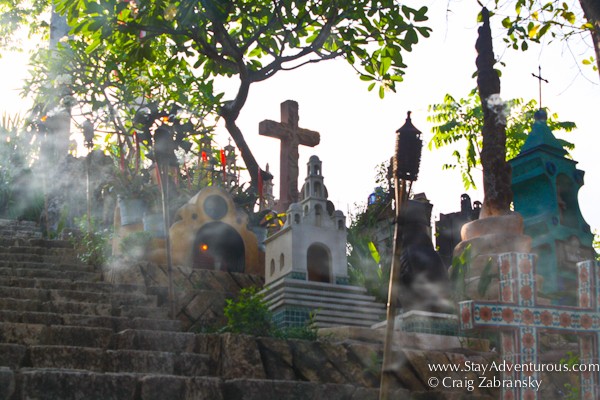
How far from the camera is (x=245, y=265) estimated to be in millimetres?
12734

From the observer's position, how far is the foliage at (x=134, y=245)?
11602 millimetres

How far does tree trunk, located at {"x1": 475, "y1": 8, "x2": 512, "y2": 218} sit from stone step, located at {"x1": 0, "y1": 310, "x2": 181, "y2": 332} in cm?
545

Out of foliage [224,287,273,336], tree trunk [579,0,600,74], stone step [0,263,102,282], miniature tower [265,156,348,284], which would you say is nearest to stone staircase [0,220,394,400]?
stone step [0,263,102,282]

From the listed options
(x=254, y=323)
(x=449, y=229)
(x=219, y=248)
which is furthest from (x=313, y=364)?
(x=449, y=229)

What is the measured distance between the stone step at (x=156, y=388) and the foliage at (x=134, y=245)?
5.42m

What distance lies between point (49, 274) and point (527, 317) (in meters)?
6.86

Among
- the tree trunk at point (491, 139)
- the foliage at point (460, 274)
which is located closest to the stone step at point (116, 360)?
the foliage at point (460, 274)

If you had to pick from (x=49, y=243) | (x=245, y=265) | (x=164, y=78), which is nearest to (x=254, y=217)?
(x=245, y=265)

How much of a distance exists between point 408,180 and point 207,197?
22.3ft

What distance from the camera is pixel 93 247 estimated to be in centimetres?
1250

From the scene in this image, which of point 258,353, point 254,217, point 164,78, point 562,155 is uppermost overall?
point 164,78

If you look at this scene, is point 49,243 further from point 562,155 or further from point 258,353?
point 562,155

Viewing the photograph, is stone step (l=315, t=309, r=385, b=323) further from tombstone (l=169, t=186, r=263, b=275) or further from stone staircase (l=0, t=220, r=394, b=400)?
tombstone (l=169, t=186, r=263, b=275)

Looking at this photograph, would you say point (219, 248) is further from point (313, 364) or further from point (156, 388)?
point (156, 388)
